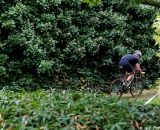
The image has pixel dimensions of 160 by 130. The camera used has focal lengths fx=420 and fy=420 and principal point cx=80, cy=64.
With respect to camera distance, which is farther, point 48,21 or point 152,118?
point 48,21

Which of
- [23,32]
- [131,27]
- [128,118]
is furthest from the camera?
[131,27]

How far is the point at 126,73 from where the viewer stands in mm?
14781

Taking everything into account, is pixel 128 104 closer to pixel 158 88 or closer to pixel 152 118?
pixel 152 118

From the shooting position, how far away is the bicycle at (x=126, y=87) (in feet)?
48.0

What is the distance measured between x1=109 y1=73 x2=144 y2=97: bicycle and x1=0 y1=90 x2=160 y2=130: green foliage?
7.73 meters

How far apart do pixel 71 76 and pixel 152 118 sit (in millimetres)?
11579

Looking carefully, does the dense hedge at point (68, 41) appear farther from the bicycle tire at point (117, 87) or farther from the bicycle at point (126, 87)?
the bicycle at point (126, 87)

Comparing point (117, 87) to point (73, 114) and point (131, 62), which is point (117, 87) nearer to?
point (131, 62)

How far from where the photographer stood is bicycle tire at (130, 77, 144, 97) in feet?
49.7

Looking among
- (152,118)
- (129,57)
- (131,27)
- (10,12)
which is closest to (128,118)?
(152,118)

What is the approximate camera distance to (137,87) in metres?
15.5

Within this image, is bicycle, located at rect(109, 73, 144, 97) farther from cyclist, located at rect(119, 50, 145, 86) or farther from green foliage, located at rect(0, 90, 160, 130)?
green foliage, located at rect(0, 90, 160, 130)

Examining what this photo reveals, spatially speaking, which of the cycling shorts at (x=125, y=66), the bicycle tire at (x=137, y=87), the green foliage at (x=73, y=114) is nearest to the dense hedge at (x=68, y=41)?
the bicycle tire at (x=137, y=87)

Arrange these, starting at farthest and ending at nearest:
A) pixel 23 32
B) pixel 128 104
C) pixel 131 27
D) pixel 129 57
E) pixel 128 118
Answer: pixel 131 27, pixel 23 32, pixel 129 57, pixel 128 104, pixel 128 118
